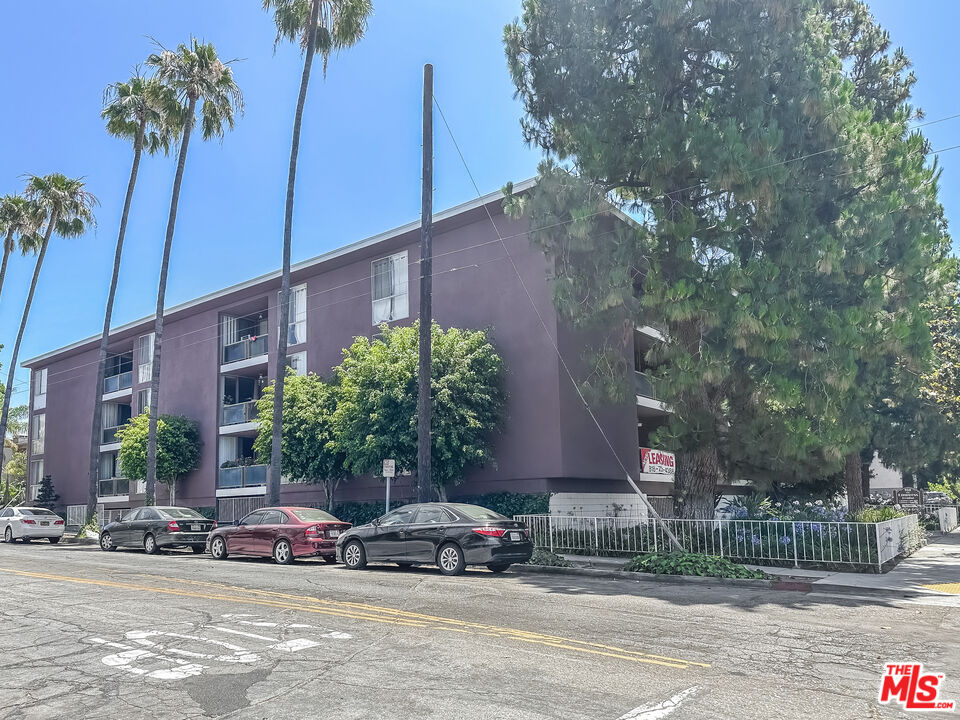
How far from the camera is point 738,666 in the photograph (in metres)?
7.74

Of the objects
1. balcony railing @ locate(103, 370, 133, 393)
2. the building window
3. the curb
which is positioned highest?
balcony railing @ locate(103, 370, 133, 393)

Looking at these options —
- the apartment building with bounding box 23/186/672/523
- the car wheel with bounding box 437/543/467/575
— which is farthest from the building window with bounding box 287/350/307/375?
the car wheel with bounding box 437/543/467/575

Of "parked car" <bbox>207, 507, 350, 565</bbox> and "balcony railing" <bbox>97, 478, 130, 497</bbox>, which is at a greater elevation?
"balcony railing" <bbox>97, 478, 130, 497</bbox>

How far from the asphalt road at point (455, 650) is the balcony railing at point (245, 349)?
18663 millimetres

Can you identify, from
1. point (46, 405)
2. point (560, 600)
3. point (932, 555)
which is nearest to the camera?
point (560, 600)

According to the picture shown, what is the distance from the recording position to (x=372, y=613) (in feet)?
35.6

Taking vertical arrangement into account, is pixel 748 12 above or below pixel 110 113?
below

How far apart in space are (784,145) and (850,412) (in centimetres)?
641

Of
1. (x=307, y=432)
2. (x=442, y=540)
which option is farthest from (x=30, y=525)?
(x=442, y=540)

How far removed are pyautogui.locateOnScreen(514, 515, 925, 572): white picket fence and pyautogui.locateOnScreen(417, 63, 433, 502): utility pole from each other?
2.83 meters

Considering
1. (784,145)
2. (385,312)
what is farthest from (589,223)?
(385,312)

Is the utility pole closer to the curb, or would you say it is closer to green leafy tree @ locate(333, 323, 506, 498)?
green leafy tree @ locate(333, 323, 506, 498)

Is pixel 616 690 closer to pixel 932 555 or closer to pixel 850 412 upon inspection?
pixel 850 412

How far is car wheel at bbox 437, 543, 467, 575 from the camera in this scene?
15.5 m
